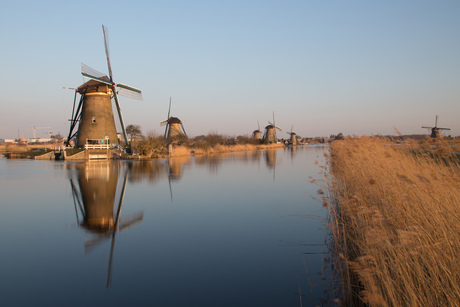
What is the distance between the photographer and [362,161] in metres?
6.29

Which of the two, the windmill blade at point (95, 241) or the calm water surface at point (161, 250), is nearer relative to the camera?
the calm water surface at point (161, 250)

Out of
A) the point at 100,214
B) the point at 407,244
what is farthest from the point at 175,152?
the point at 407,244

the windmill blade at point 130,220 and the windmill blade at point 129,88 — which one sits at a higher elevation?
the windmill blade at point 129,88

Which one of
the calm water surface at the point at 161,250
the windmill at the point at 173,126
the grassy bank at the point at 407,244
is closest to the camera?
the grassy bank at the point at 407,244

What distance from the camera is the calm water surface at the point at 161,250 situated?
3.15 meters

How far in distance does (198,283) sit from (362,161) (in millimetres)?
4239

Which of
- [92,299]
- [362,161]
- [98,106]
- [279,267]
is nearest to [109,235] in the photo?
[92,299]

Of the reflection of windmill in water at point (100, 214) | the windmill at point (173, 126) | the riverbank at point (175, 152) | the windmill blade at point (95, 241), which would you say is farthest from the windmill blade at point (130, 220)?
the windmill at point (173, 126)

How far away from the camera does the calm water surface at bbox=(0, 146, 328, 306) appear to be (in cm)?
315

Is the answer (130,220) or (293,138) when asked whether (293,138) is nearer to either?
(293,138)

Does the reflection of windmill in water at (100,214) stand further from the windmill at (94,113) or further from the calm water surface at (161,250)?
the windmill at (94,113)

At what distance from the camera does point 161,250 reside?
438 cm

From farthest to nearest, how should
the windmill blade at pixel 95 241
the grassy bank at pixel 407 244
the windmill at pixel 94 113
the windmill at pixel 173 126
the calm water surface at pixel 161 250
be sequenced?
the windmill at pixel 173 126, the windmill at pixel 94 113, the windmill blade at pixel 95 241, the calm water surface at pixel 161 250, the grassy bank at pixel 407 244

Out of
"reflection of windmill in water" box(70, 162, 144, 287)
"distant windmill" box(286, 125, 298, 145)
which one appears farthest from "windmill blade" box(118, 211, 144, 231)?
"distant windmill" box(286, 125, 298, 145)
